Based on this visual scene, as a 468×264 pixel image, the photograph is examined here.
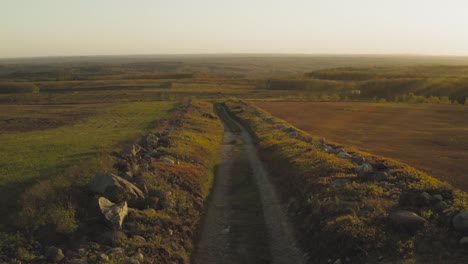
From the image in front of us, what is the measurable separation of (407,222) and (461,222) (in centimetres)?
180

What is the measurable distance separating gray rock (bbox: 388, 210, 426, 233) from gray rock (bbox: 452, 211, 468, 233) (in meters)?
1.05

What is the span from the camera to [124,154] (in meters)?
29.1

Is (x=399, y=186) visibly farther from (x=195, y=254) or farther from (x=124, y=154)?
(x=124, y=154)

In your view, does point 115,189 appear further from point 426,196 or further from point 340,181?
point 426,196

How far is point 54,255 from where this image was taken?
14.8 metres

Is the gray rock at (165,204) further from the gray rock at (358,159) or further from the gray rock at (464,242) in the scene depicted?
the gray rock at (358,159)

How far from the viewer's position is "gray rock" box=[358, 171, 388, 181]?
900 inches

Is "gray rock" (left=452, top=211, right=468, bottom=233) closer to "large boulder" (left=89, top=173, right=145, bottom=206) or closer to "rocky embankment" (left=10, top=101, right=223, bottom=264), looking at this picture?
"rocky embankment" (left=10, top=101, right=223, bottom=264)

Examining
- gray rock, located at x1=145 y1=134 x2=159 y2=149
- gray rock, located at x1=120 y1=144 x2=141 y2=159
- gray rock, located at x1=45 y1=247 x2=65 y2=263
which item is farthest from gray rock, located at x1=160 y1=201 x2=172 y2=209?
gray rock, located at x1=145 y1=134 x2=159 y2=149

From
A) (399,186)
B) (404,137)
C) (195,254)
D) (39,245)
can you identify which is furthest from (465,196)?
(404,137)

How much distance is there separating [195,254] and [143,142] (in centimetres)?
2059

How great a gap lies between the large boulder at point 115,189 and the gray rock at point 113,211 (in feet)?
3.02

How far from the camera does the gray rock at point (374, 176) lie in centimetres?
2286

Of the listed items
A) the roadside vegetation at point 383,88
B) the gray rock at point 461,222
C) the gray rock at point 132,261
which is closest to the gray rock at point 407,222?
the gray rock at point 461,222
